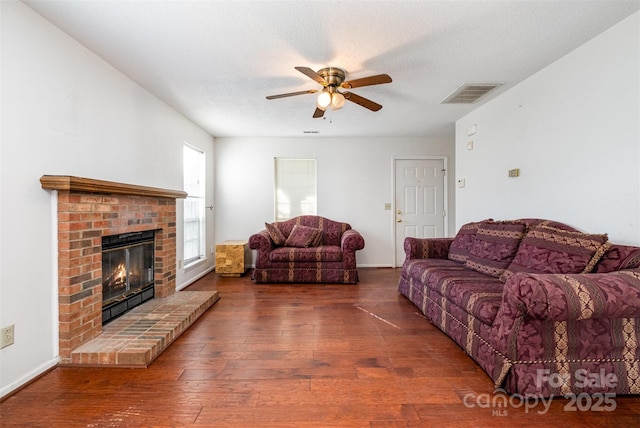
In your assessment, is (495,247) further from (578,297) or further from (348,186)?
(348,186)

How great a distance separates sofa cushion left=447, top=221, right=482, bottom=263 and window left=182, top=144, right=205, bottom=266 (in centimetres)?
348

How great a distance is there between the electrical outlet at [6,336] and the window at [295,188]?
3.62 meters

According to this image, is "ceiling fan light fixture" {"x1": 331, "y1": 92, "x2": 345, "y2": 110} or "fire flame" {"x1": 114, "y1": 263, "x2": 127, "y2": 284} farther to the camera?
"fire flame" {"x1": 114, "y1": 263, "x2": 127, "y2": 284}

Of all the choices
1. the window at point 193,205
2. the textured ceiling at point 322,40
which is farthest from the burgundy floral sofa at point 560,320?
the window at point 193,205

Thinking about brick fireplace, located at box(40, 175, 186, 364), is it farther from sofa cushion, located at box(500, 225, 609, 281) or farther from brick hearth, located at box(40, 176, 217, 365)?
sofa cushion, located at box(500, 225, 609, 281)

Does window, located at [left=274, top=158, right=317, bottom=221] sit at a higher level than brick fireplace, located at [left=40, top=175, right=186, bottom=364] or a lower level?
higher

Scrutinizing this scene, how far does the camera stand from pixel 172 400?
1.57m

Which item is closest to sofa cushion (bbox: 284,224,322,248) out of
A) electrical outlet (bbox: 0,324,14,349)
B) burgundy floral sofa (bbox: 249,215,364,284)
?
burgundy floral sofa (bbox: 249,215,364,284)

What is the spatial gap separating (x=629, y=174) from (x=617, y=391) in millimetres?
1361

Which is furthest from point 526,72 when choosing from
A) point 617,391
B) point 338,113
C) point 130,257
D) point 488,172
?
point 130,257

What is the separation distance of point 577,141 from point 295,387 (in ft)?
9.18

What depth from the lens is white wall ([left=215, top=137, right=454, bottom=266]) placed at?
5000 mm

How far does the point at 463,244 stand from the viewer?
306cm

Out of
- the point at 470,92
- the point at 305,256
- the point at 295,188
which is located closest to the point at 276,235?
the point at 305,256
